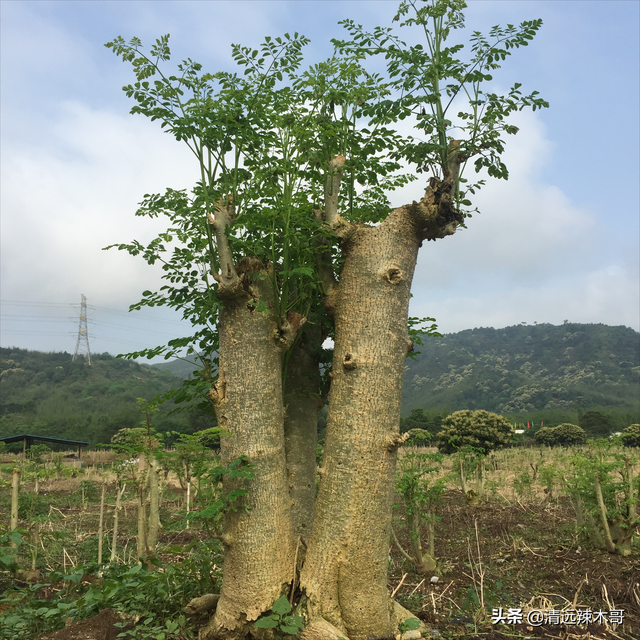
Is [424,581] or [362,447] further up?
[362,447]

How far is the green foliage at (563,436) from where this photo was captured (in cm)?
1978

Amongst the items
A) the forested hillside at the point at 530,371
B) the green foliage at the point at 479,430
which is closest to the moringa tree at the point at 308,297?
the green foliage at the point at 479,430

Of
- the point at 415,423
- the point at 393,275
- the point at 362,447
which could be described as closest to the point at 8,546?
the point at 362,447

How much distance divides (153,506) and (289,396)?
1.49 metres

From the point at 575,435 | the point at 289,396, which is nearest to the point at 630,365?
the point at 575,435

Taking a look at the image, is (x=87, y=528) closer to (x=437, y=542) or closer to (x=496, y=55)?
(x=437, y=542)

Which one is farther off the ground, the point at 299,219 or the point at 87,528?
the point at 299,219

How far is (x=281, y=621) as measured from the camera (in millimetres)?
3004

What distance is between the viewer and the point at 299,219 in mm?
3490

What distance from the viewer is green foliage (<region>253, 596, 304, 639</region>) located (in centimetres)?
283

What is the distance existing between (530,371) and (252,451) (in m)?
61.2

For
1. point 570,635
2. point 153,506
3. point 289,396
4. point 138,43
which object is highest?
point 138,43

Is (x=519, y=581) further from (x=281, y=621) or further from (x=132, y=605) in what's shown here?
(x=132, y=605)

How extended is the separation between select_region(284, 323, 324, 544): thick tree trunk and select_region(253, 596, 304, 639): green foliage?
1.93 ft
